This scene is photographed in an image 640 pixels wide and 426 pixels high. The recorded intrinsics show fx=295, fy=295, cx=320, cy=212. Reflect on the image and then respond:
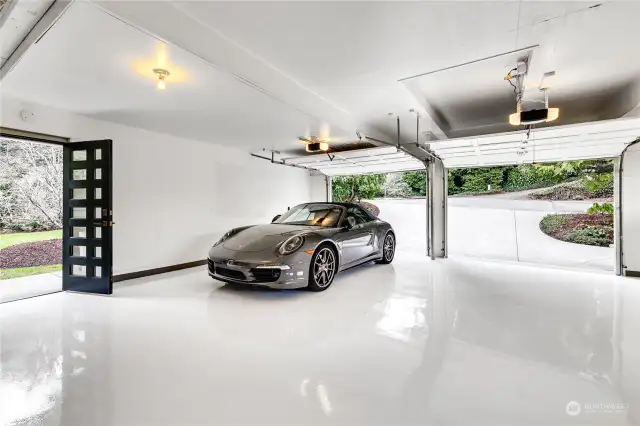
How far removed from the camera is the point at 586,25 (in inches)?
88.0

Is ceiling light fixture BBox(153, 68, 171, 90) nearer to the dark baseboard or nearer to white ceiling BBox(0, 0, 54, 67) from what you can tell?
white ceiling BBox(0, 0, 54, 67)

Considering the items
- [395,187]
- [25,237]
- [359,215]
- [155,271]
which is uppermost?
[395,187]

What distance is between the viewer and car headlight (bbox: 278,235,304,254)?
11.7 ft

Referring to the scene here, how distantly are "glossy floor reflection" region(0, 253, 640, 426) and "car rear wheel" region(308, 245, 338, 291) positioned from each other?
190 millimetres

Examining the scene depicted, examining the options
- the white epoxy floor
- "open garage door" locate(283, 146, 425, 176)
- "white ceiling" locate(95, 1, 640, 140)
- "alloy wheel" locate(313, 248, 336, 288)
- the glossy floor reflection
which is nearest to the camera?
the glossy floor reflection

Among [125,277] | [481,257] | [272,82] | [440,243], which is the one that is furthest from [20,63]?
[481,257]

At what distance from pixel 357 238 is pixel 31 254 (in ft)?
23.7

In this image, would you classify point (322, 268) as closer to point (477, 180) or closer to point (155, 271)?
point (155, 271)

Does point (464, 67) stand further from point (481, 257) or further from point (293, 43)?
point (481, 257)

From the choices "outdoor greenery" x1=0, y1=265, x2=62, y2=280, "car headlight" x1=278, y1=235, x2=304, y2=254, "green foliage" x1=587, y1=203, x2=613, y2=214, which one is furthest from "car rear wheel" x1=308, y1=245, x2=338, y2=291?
"outdoor greenery" x1=0, y1=265, x2=62, y2=280

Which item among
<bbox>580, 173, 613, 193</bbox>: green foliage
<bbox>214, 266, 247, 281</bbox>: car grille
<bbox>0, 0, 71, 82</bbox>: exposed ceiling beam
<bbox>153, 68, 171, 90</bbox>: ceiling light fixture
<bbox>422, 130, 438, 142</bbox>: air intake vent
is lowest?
<bbox>214, 266, 247, 281</bbox>: car grille

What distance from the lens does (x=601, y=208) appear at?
232 inches

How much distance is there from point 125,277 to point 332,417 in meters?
4.12

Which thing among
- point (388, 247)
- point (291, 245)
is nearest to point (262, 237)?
point (291, 245)
